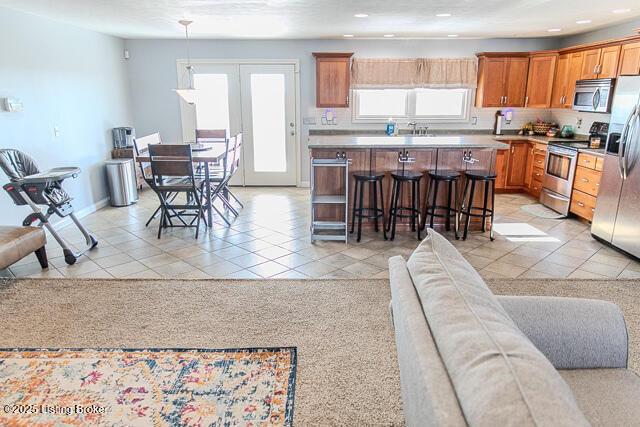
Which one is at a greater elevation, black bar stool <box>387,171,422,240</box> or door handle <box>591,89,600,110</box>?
door handle <box>591,89,600,110</box>

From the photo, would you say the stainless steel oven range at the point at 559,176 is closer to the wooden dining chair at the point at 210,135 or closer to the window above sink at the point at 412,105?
Result: the window above sink at the point at 412,105

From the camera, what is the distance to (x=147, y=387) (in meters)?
2.15

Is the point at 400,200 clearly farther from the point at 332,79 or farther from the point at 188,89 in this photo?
the point at 188,89

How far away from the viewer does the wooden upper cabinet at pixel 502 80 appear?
6.38 meters

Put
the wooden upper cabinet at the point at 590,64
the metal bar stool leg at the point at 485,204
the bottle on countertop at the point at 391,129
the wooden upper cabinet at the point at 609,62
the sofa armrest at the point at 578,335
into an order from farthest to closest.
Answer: the bottle on countertop at the point at 391,129, the wooden upper cabinet at the point at 590,64, the wooden upper cabinet at the point at 609,62, the metal bar stool leg at the point at 485,204, the sofa armrest at the point at 578,335

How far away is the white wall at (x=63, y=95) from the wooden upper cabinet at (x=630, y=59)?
21.3 feet

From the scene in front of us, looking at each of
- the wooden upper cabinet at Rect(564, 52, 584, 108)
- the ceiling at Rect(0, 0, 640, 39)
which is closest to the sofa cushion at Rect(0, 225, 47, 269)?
the ceiling at Rect(0, 0, 640, 39)

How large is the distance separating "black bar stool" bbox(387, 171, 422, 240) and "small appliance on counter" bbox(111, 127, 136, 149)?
4.06 m

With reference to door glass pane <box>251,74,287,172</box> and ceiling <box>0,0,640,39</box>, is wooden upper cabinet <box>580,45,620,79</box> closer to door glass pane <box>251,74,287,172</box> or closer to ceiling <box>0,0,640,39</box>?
ceiling <box>0,0,640,39</box>

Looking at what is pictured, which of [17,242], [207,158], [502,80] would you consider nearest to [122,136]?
[207,158]

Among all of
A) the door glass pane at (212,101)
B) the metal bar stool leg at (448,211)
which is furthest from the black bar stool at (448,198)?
the door glass pane at (212,101)

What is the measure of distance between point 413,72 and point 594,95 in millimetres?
2474

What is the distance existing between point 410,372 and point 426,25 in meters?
5.00

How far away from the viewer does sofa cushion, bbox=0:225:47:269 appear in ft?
10.4
